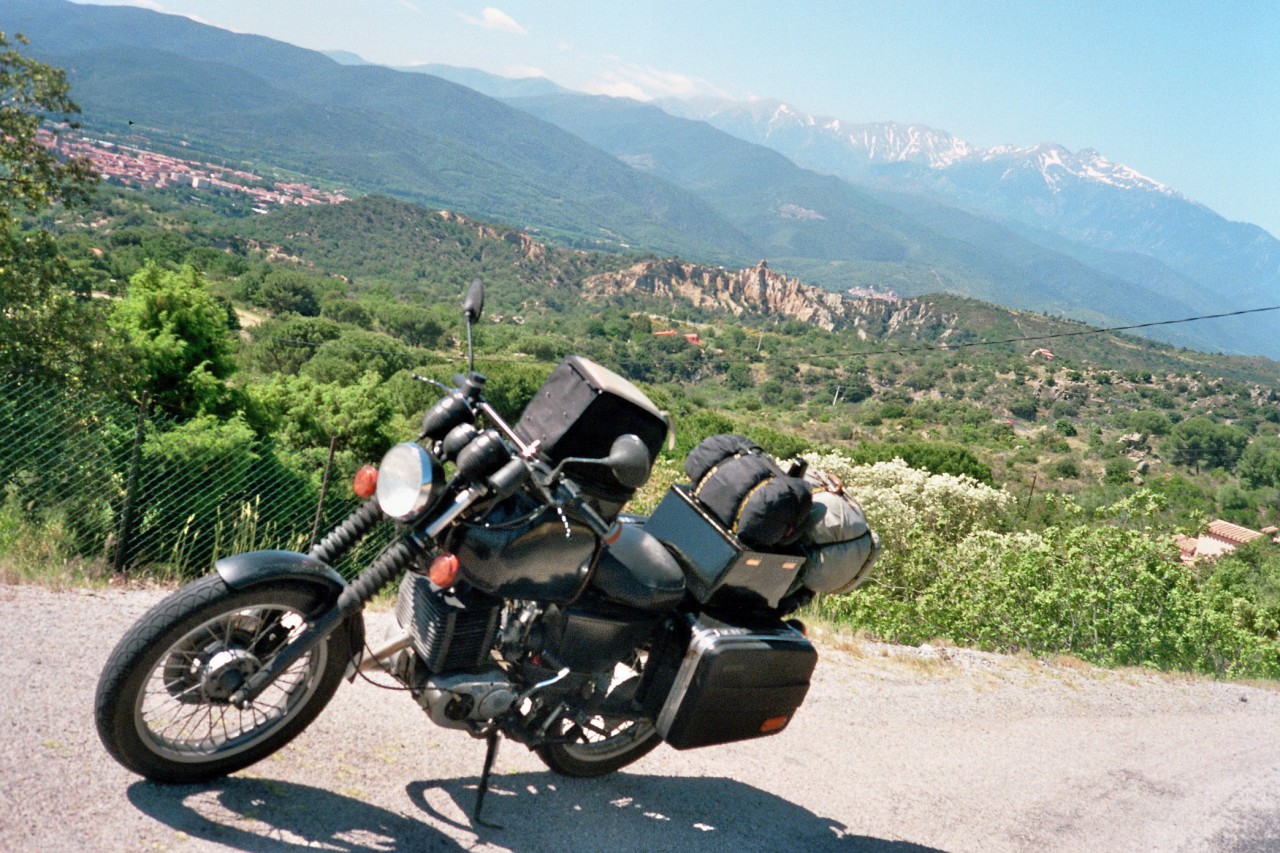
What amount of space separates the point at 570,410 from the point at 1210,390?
9295 centimetres

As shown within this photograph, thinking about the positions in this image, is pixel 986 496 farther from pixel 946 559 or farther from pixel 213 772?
pixel 213 772

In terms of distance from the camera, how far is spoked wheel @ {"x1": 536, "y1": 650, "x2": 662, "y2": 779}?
3889 mm

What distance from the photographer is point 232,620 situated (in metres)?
3.17

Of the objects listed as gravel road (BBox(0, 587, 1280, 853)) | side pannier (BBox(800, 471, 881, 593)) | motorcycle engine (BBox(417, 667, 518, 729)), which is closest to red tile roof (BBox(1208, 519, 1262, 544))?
gravel road (BBox(0, 587, 1280, 853))

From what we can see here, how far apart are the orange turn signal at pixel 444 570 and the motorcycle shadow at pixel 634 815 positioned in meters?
1.08

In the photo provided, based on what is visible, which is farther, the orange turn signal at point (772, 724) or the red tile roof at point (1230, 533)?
the red tile roof at point (1230, 533)

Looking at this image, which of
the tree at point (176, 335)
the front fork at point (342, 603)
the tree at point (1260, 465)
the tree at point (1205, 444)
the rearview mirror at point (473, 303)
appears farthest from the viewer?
the tree at point (1205, 444)

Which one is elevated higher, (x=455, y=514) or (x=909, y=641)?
(x=455, y=514)

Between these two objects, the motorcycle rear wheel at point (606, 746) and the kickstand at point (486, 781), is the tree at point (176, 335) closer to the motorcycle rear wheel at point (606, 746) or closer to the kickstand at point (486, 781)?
the motorcycle rear wheel at point (606, 746)

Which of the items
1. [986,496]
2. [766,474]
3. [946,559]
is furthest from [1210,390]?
[766,474]

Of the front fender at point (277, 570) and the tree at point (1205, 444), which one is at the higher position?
the front fender at point (277, 570)

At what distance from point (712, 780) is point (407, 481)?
91.0 inches

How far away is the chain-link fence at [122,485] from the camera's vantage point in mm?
5992

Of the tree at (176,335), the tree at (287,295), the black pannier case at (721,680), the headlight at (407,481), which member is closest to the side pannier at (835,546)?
the black pannier case at (721,680)
